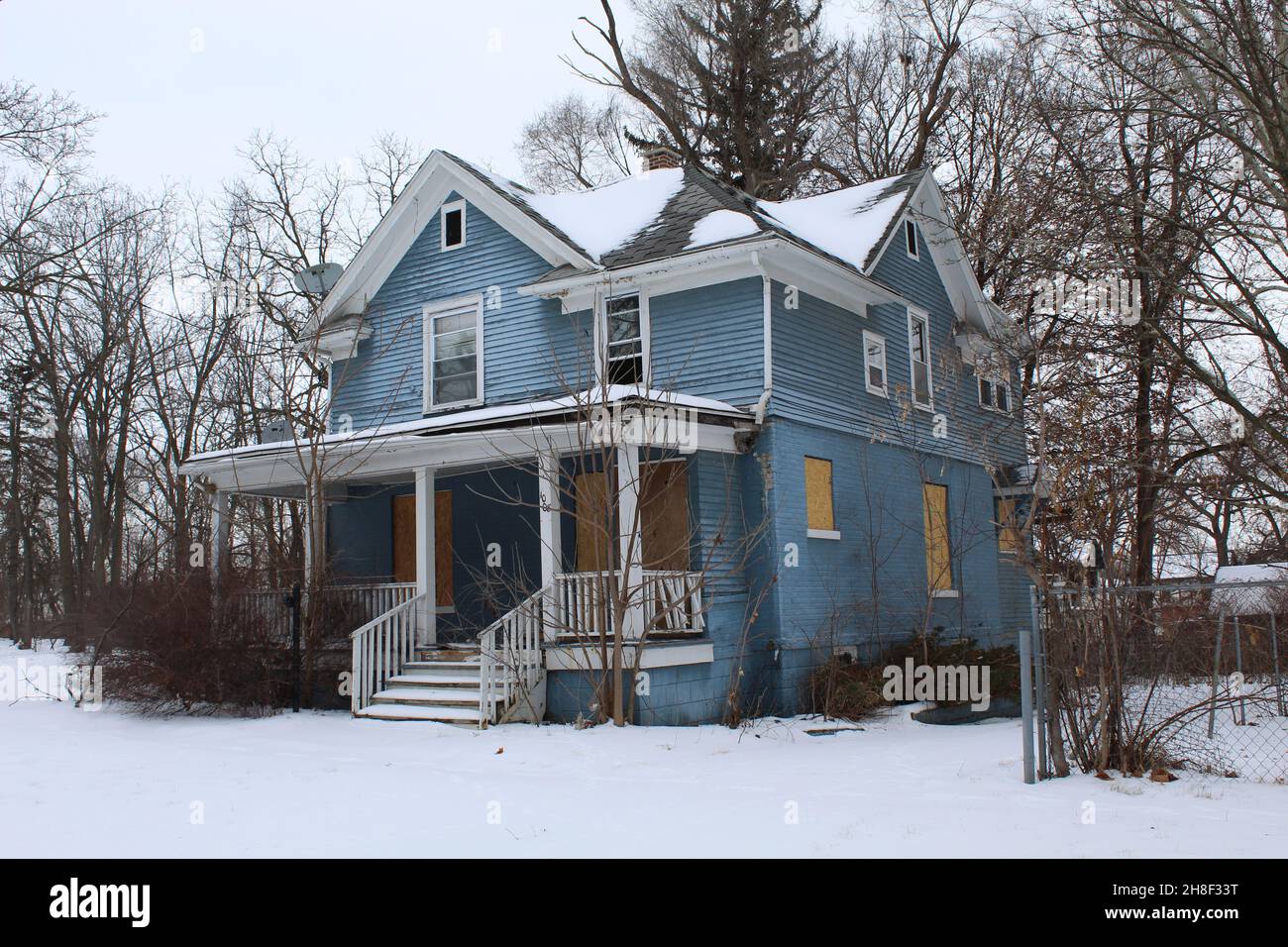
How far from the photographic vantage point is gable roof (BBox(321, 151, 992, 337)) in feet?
49.6

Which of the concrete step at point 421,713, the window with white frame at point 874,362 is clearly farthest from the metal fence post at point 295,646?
the window with white frame at point 874,362

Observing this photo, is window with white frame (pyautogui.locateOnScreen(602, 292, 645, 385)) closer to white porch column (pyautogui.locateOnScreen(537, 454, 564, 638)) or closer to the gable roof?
the gable roof

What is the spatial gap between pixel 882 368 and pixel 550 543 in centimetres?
719

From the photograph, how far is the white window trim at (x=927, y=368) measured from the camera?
17594mm

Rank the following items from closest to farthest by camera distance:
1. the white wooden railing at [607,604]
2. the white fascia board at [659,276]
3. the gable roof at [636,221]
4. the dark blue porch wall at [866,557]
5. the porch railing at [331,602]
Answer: the white wooden railing at [607,604]
the porch railing at [331,602]
the dark blue porch wall at [866,557]
the white fascia board at [659,276]
the gable roof at [636,221]

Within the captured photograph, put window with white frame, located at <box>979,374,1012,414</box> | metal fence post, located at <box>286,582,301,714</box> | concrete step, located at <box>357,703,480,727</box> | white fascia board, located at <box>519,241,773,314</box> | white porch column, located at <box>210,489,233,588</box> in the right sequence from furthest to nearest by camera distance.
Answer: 1. window with white frame, located at <box>979,374,1012,414</box>
2. white fascia board, located at <box>519,241,773,314</box>
3. white porch column, located at <box>210,489,233,588</box>
4. metal fence post, located at <box>286,582,301,714</box>
5. concrete step, located at <box>357,703,480,727</box>


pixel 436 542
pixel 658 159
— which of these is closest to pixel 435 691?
pixel 436 542

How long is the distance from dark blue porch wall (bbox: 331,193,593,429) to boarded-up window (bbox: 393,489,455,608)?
1353 mm

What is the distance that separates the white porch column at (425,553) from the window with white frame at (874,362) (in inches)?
274

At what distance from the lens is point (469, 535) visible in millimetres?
16156

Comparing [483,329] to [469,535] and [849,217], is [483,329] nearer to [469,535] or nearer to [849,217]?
[469,535]

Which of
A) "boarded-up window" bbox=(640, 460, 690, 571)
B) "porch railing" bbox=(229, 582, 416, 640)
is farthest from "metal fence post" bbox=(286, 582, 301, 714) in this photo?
"boarded-up window" bbox=(640, 460, 690, 571)

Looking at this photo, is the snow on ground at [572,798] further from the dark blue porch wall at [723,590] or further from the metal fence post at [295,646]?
the dark blue porch wall at [723,590]

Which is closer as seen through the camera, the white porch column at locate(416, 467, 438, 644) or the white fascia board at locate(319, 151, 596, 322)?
the white porch column at locate(416, 467, 438, 644)
